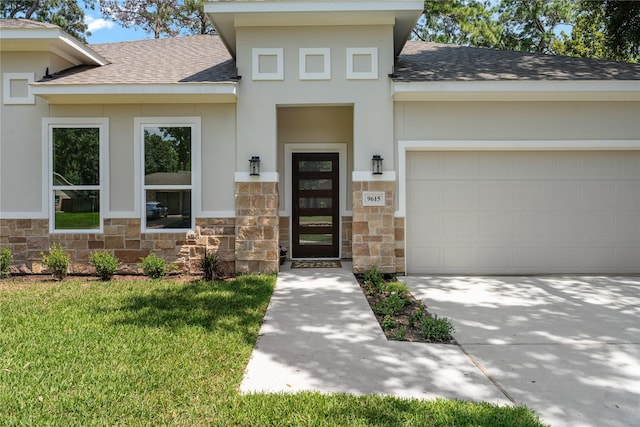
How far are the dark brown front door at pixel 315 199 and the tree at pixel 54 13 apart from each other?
17.6m

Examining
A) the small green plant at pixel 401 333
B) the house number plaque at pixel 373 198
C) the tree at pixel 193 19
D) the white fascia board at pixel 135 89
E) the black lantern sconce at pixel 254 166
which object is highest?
the tree at pixel 193 19

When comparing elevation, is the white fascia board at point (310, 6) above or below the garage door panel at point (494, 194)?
above

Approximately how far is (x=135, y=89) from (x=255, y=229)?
3.14m

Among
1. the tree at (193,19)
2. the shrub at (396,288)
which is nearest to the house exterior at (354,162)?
the shrub at (396,288)

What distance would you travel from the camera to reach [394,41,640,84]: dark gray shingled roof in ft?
23.6

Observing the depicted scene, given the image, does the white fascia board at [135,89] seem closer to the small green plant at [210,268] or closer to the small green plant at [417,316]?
the small green plant at [210,268]

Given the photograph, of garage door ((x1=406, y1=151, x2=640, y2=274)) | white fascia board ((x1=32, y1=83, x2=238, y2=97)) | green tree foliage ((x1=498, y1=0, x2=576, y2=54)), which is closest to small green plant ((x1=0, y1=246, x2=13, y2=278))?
white fascia board ((x1=32, y1=83, x2=238, y2=97))

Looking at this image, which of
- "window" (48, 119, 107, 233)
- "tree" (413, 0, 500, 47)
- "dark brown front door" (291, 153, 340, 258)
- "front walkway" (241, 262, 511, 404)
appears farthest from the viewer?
"tree" (413, 0, 500, 47)

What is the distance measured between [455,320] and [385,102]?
414 centimetres

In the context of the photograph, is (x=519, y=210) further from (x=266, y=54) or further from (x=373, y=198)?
(x=266, y=54)

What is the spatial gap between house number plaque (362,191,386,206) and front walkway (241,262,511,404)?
2430 millimetres

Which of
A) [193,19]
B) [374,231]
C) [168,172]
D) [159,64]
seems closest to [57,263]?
[168,172]

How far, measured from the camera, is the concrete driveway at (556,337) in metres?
2.92

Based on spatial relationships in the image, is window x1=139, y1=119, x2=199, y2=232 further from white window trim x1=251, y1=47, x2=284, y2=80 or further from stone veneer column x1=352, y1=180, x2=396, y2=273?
stone veneer column x1=352, y1=180, x2=396, y2=273
